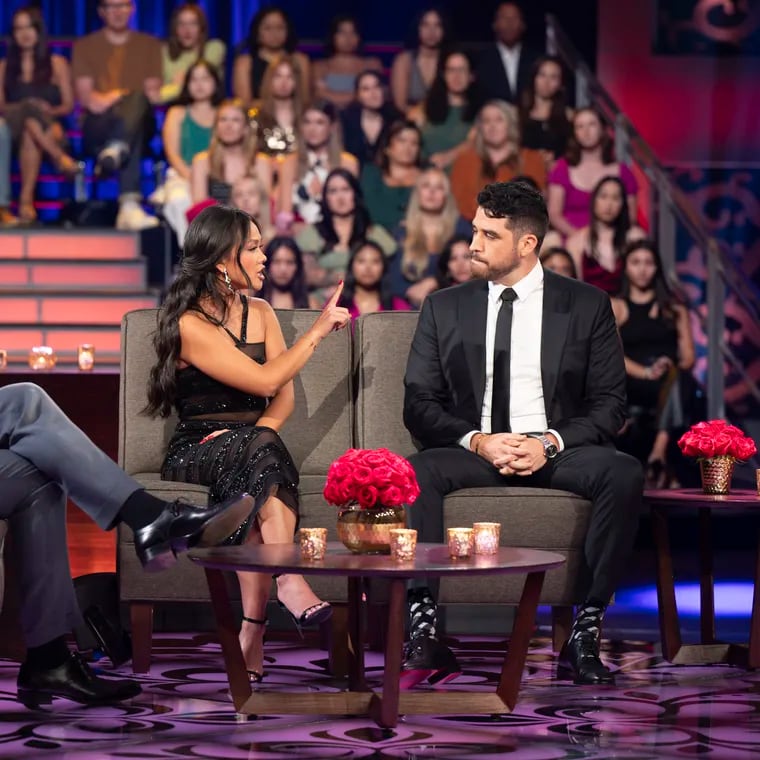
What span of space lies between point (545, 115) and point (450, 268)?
116cm

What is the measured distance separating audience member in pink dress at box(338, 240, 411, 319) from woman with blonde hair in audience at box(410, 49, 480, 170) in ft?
2.40

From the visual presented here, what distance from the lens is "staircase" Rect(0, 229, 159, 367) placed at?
8703 mm

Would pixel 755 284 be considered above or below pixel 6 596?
above

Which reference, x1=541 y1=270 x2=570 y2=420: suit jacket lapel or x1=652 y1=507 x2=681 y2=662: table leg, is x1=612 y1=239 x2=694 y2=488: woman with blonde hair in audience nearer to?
x1=541 y1=270 x2=570 y2=420: suit jacket lapel

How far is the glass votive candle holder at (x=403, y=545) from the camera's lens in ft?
9.52

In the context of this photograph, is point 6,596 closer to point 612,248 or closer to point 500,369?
point 500,369

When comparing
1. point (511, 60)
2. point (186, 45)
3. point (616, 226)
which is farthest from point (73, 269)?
point (616, 226)

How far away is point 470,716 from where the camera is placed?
3.13 metres

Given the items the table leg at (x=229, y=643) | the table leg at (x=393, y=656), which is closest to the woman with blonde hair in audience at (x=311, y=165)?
the table leg at (x=229, y=643)

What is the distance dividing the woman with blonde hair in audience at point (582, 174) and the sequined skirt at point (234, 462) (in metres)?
4.78

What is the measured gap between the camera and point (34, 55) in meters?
8.66

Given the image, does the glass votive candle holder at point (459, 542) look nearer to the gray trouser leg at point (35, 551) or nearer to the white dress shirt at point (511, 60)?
the gray trouser leg at point (35, 551)

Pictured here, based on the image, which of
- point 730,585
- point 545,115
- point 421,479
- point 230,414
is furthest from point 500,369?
point 545,115

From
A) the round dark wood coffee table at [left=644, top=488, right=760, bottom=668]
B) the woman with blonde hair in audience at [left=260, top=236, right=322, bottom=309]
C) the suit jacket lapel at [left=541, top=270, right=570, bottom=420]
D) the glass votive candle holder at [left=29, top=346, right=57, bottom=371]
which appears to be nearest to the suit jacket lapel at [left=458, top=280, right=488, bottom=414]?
the suit jacket lapel at [left=541, top=270, right=570, bottom=420]
